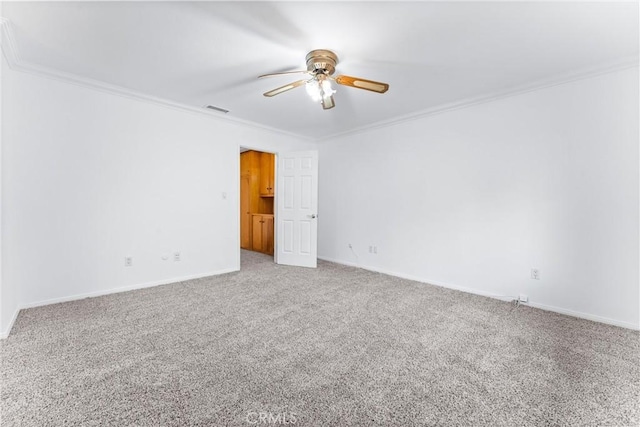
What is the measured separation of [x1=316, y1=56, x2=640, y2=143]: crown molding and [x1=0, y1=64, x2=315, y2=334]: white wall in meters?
2.47

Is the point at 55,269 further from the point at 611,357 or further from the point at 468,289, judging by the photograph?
the point at 611,357

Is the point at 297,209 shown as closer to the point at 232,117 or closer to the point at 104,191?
the point at 232,117

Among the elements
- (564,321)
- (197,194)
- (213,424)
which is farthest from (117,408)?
(564,321)

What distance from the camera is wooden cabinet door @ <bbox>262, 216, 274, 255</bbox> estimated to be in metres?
5.65

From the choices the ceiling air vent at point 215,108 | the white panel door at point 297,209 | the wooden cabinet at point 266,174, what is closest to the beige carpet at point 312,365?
the white panel door at point 297,209

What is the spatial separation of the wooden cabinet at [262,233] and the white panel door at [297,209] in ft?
2.83

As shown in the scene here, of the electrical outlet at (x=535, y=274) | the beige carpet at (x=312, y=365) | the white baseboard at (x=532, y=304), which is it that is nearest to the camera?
the beige carpet at (x=312, y=365)

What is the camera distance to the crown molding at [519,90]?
2.44 meters

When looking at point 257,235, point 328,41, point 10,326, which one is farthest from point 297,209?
point 10,326

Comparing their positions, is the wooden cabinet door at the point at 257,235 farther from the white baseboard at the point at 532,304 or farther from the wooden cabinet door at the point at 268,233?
the white baseboard at the point at 532,304

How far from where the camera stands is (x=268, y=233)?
225 inches

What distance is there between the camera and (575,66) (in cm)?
251

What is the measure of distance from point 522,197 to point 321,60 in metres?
2.51

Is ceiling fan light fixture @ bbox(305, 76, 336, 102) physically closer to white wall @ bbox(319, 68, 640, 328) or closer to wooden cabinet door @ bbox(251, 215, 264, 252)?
white wall @ bbox(319, 68, 640, 328)
